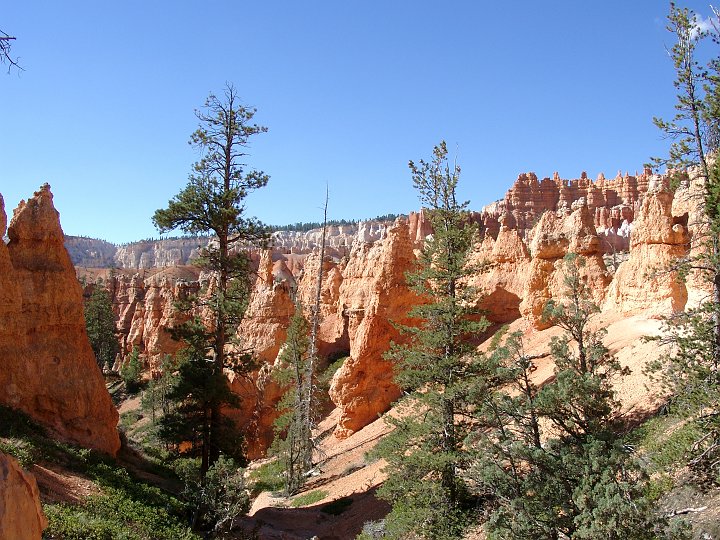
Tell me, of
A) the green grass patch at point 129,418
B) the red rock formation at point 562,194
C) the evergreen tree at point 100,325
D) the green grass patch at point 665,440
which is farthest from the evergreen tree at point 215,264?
the red rock formation at point 562,194

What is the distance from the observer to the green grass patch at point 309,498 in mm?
21297

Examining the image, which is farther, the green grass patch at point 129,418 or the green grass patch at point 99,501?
the green grass patch at point 129,418

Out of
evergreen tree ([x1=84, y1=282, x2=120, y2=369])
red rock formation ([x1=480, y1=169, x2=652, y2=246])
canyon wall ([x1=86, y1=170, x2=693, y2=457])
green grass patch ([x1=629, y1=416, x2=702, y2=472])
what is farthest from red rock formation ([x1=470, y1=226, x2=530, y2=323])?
red rock formation ([x1=480, y1=169, x2=652, y2=246])

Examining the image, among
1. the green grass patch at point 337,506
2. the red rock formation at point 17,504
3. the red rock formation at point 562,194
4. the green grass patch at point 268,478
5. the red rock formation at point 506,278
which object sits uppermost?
the red rock formation at point 562,194

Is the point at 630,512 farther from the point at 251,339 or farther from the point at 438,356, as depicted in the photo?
the point at 251,339

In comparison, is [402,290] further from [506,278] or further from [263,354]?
[263,354]

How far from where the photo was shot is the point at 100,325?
57.8m

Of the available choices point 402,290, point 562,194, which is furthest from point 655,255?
point 562,194

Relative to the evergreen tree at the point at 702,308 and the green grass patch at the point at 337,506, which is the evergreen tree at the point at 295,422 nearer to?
the green grass patch at the point at 337,506

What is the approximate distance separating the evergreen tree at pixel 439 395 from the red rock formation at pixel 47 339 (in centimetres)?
832

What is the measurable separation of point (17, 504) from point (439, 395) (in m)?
10.6

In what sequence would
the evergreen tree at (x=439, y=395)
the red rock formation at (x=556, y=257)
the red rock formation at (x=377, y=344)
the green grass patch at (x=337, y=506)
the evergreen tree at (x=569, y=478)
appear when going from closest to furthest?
the evergreen tree at (x=569, y=478)
the evergreen tree at (x=439, y=395)
the green grass patch at (x=337, y=506)
the red rock formation at (x=556, y=257)
the red rock formation at (x=377, y=344)

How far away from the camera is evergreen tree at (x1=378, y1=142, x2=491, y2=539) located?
44.4 ft

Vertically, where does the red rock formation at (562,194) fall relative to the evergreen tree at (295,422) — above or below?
above
